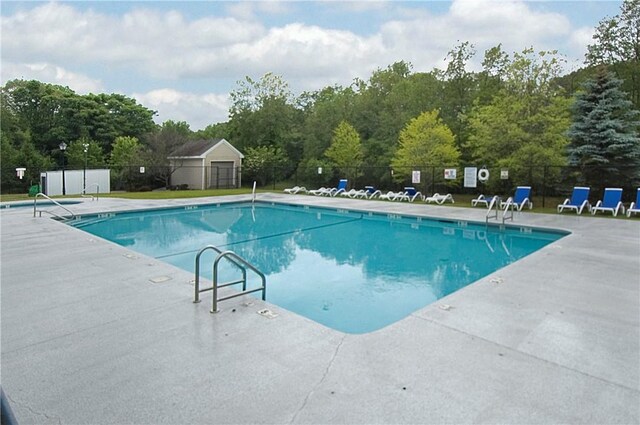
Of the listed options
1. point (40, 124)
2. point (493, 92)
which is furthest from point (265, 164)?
point (40, 124)

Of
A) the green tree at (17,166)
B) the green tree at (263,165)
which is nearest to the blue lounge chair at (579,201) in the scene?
the green tree at (263,165)

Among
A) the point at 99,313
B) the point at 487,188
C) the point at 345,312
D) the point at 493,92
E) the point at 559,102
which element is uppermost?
the point at 493,92

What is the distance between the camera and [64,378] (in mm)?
2676

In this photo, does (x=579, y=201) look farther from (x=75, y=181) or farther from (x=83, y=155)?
(x=83, y=155)

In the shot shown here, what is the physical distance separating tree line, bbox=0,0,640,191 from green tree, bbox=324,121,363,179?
0.20ft

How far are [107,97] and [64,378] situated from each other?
1414 inches

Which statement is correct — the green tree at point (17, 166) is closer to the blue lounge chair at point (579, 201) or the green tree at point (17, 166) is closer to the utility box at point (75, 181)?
the utility box at point (75, 181)

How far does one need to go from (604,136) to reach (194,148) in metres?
21.7

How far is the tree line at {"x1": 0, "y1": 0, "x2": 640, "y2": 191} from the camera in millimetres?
13789

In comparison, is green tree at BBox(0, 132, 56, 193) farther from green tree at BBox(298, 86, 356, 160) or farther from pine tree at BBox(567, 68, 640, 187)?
pine tree at BBox(567, 68, 640, 187)

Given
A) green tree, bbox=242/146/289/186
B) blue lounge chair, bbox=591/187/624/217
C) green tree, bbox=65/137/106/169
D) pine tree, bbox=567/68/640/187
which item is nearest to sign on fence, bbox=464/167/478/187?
pine tree, bbox=567/68/640/187

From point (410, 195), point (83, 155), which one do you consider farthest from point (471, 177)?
point (83, 155)

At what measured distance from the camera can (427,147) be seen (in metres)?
17.3

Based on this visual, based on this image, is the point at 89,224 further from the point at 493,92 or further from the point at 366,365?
the point at 493,92
